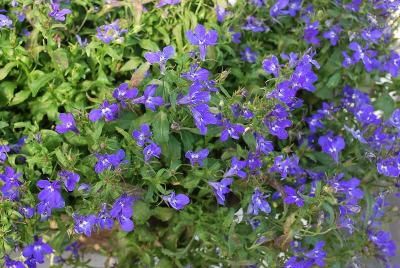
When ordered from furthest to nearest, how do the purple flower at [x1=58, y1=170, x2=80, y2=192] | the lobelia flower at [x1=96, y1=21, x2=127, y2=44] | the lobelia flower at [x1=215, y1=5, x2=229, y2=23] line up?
the lobelia flower at [x1=215, y1=5, x2=229, y2=23] → the lobelia flower at [x1=96, y1=21, x2=127, y2=44] → the purple flower at [x1=58, y1=170, x2=80, y2=192]

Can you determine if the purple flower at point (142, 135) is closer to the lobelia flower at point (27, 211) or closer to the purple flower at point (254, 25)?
the lobelia flower at point (27, 211)

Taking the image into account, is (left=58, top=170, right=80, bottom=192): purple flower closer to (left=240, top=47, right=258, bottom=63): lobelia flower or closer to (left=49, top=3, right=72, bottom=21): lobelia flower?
(left=49, top=3, right=72, bottom=21): lobelia flower

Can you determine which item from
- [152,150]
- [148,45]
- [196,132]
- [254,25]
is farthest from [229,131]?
[254,25]

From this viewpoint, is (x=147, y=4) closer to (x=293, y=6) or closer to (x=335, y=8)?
(x=293, y=6)

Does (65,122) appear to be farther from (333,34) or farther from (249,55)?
(333,34)

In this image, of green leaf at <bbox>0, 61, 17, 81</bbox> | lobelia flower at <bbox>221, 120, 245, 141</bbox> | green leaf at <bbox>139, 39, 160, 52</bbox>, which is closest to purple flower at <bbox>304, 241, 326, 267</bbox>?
lobelia flower at <bbox>221, 120, 245, 141</bbox>

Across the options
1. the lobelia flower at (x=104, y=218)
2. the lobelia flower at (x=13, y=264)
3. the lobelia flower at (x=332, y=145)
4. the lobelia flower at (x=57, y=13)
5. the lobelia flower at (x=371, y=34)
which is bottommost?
the lobelia flower at (x=13, y=264)

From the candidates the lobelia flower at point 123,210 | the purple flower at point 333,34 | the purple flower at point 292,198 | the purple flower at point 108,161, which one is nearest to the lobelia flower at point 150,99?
the purple flower at point 108,161

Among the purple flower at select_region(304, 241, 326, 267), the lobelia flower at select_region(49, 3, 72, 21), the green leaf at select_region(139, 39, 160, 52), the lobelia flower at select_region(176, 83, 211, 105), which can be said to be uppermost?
the lobelia flower at select_region(49, 3, 72, 21)

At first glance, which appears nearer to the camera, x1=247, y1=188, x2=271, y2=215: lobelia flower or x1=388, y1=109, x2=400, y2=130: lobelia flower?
x1=247, y1=188, x2=271, y2=215: lobelia flower
